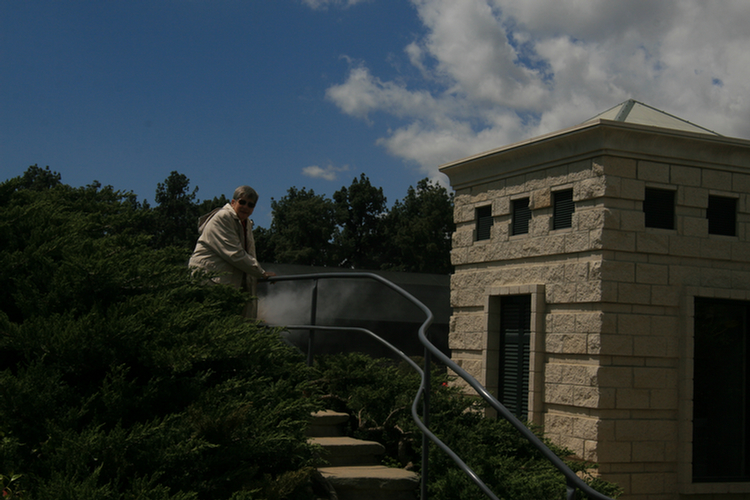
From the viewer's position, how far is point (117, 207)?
7191mm

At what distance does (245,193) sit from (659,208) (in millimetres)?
5289

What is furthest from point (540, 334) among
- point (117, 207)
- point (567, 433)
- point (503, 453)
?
point (117, 207)

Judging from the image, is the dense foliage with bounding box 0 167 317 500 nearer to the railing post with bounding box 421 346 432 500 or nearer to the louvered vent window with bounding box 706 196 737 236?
the railing post with bounding box 421 346 432 500

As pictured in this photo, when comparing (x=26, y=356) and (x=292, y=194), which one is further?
(x=292, y=194)

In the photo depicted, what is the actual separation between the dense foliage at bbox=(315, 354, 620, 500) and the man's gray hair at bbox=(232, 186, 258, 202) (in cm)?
191

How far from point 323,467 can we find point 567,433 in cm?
425

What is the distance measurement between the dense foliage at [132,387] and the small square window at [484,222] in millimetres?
5366

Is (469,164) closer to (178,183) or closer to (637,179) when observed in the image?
(637,179)

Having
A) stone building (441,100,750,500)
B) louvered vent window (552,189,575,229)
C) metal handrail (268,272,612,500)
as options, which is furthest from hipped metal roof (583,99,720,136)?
metal handrail (268,272,612,500)

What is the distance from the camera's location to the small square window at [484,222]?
999 cm

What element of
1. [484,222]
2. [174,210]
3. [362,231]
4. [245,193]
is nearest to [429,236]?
[362,231]

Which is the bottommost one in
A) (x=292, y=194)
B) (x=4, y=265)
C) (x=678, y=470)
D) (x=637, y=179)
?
(x=678, y=470)

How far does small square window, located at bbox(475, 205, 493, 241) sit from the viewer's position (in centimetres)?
999

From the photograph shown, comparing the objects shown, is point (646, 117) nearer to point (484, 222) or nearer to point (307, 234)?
point (484, 222)
